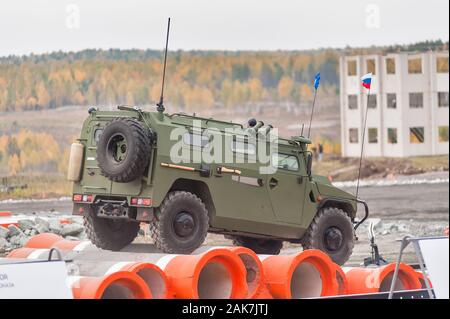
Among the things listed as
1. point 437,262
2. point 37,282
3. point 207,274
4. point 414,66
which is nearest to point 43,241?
point 207,274

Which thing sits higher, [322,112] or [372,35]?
[372,35]

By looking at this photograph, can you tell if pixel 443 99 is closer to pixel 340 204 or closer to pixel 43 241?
pixel 340 204

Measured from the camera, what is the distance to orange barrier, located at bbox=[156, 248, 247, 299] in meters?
10.5

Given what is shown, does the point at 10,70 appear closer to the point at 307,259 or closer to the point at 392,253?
the point at 392,253

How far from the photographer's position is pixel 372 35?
2848 centimetres

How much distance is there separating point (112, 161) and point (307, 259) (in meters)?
2.37

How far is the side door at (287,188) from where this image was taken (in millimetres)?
13727

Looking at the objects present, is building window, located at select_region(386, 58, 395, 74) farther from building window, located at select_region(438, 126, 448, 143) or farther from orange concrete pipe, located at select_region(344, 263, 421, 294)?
orange concrete pipe, located at select_region(344, 263, 421, 294)

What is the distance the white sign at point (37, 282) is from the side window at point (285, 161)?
213 inches

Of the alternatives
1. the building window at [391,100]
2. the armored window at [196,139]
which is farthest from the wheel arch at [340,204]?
the building window at [391,100]

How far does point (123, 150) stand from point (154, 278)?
2416mm

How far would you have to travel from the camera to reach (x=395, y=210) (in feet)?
89.5

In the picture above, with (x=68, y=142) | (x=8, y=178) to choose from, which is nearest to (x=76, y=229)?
(x=8, y=178)
